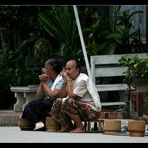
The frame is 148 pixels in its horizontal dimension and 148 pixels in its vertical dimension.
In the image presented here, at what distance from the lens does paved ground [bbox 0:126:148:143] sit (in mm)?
7430

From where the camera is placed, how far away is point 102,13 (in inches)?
531

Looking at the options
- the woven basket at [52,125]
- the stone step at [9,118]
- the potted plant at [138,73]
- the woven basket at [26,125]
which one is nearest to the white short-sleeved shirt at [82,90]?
the woven basket at [52,125]

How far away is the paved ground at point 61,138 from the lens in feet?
24.4

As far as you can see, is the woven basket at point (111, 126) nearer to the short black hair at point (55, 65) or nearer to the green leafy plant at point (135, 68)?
the short black hair at point (55, 65)

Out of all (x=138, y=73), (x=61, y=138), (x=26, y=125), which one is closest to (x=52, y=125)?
(x=26, y=125)

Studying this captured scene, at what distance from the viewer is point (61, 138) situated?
7762mm

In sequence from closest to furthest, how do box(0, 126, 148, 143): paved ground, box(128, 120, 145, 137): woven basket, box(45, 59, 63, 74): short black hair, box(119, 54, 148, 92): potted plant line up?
1. box(0, 126, 148, 143): paved ground
2. box(128, 120, 145, 137): woven basket
3. box(45, 59, 63, 74): short black hair
4. box(119, 54, 148, 92): potted plant

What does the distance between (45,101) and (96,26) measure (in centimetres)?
404

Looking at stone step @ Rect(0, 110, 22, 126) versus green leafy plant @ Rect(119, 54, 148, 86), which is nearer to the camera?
green leafy plant @ Rect(119, 54, 148, 86)
